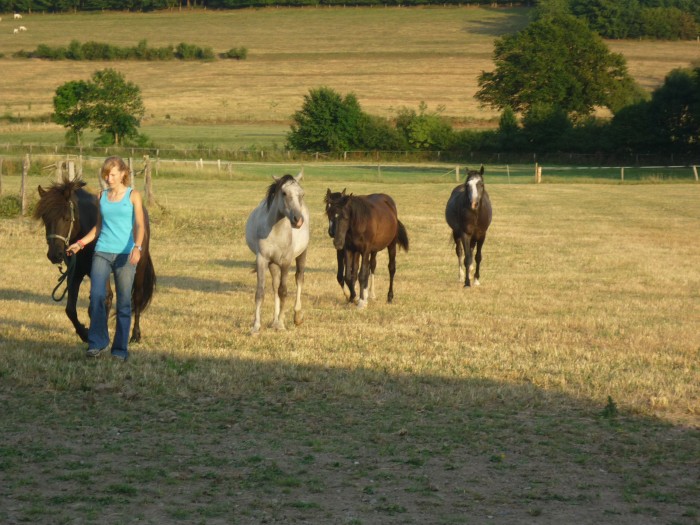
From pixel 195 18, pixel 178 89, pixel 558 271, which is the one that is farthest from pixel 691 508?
pixel 195 18

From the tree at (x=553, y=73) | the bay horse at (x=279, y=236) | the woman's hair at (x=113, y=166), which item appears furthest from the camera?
the tree at (x=553, y=73)

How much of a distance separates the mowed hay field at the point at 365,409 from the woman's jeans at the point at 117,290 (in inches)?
10.7

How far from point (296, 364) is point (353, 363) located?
57 centimetres

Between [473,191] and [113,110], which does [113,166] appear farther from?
[113,110]

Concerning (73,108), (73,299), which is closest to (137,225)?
(73,299)

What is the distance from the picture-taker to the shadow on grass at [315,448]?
6.11 metres

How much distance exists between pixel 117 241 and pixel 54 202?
1011mm

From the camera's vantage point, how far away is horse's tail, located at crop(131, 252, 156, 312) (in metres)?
10.9

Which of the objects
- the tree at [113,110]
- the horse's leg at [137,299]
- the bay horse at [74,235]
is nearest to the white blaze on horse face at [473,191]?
the bay horse at [74,235]

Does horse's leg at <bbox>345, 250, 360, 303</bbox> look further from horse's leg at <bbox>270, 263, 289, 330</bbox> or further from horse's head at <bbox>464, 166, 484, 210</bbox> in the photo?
horse's head at <bbox>464, 166, 484, 210</bbox>

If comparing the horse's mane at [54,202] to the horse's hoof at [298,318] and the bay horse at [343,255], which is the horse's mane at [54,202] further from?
the bay horse at [343,255]

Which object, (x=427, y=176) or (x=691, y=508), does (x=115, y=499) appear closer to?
(x=691, y=508)

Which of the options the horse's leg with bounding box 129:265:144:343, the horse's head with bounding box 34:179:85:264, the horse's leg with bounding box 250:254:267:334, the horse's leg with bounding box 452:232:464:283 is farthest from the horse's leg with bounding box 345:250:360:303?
the horse's head with bounding box 34:179:85:264

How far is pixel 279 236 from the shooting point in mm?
12195
